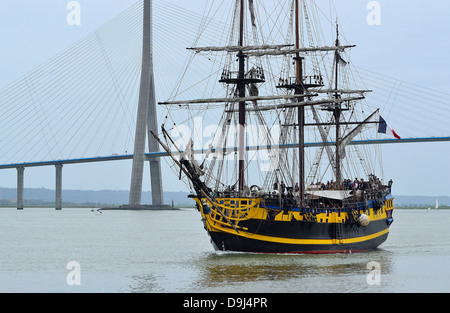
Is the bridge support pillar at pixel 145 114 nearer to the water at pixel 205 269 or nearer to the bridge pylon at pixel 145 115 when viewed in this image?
the bridge pylon at pixel 145 115

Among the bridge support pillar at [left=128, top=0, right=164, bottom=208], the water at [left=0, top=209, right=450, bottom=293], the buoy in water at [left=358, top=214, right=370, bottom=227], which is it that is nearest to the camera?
the water at [left=0, top=209, right=450, bottom=293]

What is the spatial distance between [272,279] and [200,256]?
34.8 feet

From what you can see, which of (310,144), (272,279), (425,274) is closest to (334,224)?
(425,274)

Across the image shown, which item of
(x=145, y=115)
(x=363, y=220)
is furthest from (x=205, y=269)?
(x=145, y=115)

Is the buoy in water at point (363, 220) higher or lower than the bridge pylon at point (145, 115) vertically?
lower

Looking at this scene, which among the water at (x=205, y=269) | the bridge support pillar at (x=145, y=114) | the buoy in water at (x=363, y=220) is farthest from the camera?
the bridge support pillar at (x=145, y=114)

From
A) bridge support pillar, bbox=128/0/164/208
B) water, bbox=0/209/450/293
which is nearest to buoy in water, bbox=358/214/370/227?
water, bbox=0/209/450/293

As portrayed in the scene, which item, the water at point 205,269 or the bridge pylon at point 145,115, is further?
the bridge pylon at point 145,115

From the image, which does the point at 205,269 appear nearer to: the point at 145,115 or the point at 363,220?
the point at 363,220

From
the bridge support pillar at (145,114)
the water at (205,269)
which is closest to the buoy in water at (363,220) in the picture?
the water at (205,269)

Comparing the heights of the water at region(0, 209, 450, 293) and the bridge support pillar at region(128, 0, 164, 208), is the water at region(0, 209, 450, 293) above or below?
below

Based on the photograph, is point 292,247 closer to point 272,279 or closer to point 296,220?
point 296,220

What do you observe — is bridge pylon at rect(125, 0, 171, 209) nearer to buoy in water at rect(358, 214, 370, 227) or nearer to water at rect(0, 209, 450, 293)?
water at rect(0, 209, 450, 293)

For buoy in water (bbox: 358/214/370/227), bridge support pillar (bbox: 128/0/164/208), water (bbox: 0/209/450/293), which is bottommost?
water (bbox: 0/209/450/293)
